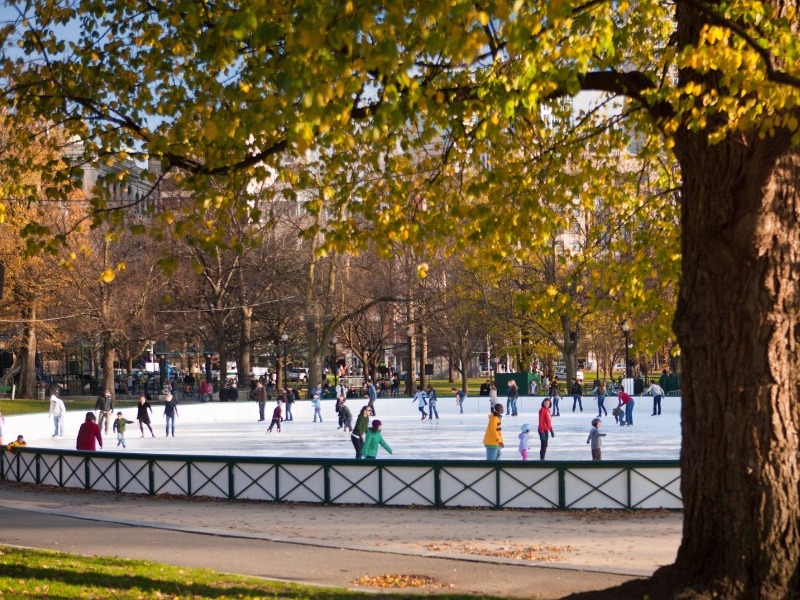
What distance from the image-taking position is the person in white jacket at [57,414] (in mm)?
36178

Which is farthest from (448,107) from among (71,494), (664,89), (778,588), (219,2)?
(71,494)

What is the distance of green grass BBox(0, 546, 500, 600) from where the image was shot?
10.2 meters

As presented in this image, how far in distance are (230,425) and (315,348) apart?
51.0ft

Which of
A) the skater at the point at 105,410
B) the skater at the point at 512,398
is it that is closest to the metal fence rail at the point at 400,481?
the skater at the point at 105,410

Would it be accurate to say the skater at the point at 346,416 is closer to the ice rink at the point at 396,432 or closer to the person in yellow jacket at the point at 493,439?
the ice rink at the point at 396,432

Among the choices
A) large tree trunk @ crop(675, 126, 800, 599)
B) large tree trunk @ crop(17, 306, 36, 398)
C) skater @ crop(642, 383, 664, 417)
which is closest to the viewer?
large tree trunk @ crop(675, 126, 800, 599)

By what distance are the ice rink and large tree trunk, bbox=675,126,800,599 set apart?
57.4 feet

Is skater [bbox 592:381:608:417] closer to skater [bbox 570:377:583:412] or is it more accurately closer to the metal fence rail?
skater [bbox 570:377:583:412]

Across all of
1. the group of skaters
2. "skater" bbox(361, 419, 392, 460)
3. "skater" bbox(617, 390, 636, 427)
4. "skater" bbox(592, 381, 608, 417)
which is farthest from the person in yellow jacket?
"skater" bbox(592, 381, 608, 417)

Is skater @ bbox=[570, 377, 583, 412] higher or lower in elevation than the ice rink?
higher

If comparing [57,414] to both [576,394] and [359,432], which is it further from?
[576,394]

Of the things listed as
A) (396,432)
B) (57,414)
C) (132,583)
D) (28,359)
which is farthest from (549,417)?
(28,359)

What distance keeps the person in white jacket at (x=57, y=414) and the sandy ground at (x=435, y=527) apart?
615 inches

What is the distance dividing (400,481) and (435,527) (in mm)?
2469
